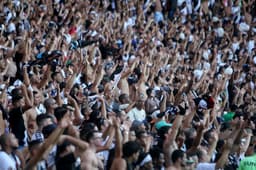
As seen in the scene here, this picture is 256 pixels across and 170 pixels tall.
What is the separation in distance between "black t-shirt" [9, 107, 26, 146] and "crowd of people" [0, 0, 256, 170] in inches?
0.5

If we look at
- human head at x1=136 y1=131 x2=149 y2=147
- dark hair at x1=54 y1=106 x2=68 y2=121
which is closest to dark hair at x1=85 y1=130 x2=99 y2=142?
dark hair at x1=54 y1=106 x2=68 y2=121

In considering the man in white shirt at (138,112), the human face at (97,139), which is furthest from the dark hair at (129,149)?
the man in white shirt at (138,112)

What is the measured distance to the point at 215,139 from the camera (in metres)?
9.98

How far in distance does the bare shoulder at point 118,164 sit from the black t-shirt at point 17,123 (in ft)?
6.26

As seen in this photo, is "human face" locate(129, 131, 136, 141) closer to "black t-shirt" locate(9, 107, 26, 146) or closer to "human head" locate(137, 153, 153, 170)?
"human head" locate(137, 153, 153, 170)

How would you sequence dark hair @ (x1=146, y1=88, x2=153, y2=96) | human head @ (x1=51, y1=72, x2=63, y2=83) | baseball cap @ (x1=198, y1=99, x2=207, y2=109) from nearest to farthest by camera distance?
1. human head @ (x1=51, y1=72, x2=63, y2=83)
2. baseball cap @ (x1=198, y1=99, x2=207, y2=109)
3. dark hair @ (x1=146, y1=88, x2=153, y2=96)

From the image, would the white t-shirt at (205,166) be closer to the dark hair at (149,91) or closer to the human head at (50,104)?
the human head at (50,104)

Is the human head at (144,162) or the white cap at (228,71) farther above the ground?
the human head at (144,162)

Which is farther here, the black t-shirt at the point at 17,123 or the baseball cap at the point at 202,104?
the baseball cap at the point at 202,104

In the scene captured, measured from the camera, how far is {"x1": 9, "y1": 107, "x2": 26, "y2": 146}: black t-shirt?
383 inches

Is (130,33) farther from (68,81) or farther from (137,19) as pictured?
(68,81)

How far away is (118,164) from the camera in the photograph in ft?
26.5

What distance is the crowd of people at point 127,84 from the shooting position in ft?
27.9

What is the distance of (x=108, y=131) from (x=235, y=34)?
13.4 metres
